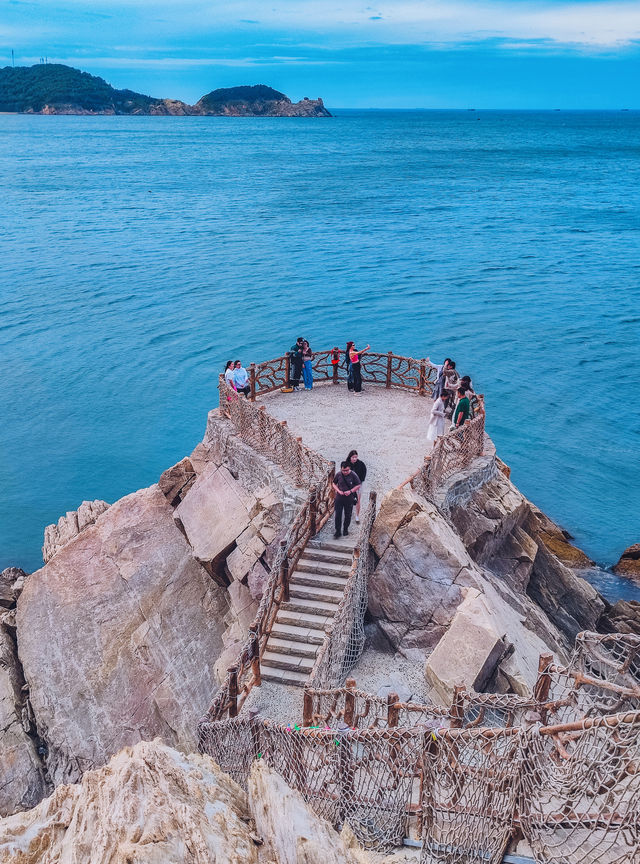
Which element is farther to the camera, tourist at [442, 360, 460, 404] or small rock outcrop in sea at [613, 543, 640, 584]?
small rock outcrop in sea at [613, 543, 640, 584]

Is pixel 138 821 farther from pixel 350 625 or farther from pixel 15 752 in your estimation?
pixel 15 752

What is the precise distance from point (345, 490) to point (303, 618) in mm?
2628

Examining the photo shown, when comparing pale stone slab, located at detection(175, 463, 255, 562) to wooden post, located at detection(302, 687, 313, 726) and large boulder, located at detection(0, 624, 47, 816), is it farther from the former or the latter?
wooden post, located at detection(302, 687, 313, 726)

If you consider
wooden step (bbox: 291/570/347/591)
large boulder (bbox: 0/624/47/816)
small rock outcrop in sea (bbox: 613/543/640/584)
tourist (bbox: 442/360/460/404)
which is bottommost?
large boulder (bbox: 0/624/47/816)

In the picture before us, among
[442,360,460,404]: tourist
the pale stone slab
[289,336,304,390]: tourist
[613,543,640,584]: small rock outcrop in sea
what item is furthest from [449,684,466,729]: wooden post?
[613,543,640,584]: small rock outcrop in sea

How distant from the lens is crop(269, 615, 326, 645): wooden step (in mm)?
13297

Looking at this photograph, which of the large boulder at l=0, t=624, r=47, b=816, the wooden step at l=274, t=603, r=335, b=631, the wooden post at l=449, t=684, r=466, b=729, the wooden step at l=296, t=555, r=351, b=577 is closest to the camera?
the wooden post at l=449, t=684, r=466, b=729

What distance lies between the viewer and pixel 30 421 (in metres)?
35.6

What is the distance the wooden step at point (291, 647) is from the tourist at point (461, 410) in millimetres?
7229

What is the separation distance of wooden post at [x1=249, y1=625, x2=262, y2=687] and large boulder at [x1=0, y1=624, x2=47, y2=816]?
7.20 m

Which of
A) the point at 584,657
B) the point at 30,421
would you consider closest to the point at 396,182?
the point at 30,421

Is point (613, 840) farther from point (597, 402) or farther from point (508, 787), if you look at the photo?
point (597, 402)

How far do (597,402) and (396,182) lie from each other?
2807 inches

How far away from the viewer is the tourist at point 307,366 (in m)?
21.9
